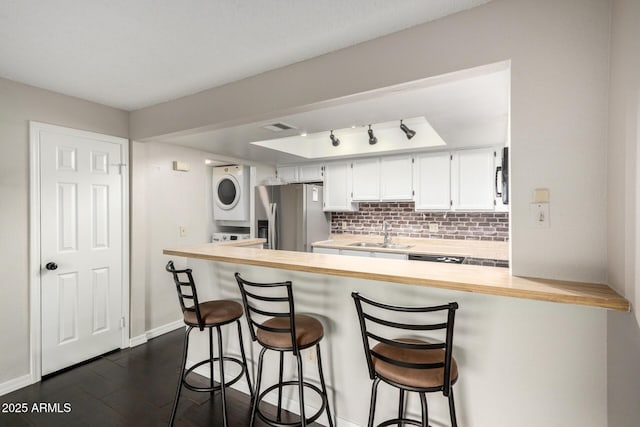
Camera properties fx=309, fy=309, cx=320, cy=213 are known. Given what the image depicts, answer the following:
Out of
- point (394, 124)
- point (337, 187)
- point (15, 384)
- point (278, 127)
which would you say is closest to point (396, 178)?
point (394, 124)

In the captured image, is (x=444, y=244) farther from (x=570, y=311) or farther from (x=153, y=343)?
(x=153, y=343)

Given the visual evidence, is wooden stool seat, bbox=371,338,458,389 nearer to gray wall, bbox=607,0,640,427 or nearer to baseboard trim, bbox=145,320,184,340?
gray wall, bbox=607,0,640,427

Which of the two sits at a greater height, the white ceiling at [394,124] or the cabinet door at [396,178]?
the white ceiling at [394,124]

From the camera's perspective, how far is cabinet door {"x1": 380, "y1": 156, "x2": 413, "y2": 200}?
163 inches

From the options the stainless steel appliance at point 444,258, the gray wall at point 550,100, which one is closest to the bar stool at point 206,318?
the gray wall at point 550,100

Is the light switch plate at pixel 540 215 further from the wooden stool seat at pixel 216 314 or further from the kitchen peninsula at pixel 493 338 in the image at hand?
the wooden stool seat at pixel 216 314

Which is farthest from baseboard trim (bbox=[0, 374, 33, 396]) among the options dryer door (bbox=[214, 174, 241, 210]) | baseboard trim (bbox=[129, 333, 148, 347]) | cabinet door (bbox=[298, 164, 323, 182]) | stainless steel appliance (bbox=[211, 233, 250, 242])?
cabinet door (bbox=[298, 164, 323, 182])

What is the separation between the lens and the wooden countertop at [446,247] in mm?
3572

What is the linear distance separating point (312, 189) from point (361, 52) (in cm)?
282

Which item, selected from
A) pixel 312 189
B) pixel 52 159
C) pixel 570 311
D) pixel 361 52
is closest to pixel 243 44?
pixel 361 52

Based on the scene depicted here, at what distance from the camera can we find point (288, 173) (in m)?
5.11

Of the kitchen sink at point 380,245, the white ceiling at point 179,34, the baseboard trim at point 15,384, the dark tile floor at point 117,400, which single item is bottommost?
the dark tile floor at point 117,400

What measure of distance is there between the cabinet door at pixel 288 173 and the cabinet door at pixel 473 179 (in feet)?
7.79

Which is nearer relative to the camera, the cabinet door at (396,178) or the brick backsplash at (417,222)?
the brick backsplash at (417,222)
